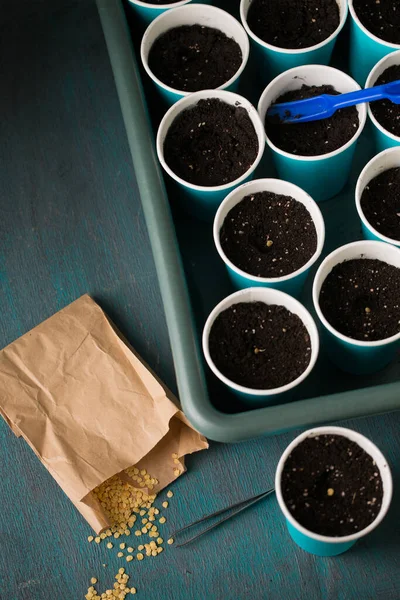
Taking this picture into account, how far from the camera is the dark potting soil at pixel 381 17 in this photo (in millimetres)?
1301

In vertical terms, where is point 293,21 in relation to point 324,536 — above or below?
above

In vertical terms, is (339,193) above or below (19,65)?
below

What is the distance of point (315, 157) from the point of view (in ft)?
3.79

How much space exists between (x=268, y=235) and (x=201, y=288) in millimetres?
152

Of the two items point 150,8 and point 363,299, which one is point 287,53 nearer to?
point 150,8

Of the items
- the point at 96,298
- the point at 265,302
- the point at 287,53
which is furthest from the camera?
the point at 96,298

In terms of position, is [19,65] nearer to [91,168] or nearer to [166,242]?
[91,168]

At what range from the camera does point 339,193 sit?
129 centimetres

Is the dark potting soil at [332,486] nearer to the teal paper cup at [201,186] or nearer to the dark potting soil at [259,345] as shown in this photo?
the dark potting soil at [259,345]

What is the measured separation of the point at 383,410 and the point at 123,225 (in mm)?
620

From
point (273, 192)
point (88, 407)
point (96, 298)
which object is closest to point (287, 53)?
point (273, 192)

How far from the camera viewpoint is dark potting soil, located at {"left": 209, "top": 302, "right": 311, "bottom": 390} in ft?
3.57

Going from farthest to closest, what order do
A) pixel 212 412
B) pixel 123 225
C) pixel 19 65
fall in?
pixel 19 65 < pixel 123 225 < pixel 212 412

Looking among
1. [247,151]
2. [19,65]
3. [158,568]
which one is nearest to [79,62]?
[19,65]
